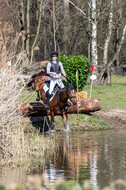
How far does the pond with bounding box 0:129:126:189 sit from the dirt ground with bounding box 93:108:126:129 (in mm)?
2819

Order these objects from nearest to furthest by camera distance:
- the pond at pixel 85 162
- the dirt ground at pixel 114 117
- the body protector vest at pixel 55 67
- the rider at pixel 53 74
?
the pond at pixel 85 162
the rider at pixel 53 74
the body protector vest at pixel 55 67
the dirt ground at pixel 114 117

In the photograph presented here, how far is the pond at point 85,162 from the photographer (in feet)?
25.6

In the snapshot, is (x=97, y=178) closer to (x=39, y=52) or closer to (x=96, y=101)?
(x=96, y=101)

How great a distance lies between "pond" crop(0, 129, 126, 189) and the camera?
779cm

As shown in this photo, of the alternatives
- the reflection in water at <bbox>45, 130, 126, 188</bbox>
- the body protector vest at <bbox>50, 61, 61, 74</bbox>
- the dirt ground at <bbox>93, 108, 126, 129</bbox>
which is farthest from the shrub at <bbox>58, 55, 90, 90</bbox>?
the reflection in water at <bbox>45, 130, 126, 188</bbox>

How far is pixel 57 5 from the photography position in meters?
46.7

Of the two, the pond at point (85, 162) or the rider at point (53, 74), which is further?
the rider at point (53, 74)

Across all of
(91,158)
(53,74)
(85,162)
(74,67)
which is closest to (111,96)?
(74,67)

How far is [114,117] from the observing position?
17.9 metres

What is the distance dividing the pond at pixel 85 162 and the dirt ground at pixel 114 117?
2.82 meters

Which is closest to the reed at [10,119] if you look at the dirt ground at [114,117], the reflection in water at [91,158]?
the reflection in water at [91,158]

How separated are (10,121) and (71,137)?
16.0 feet

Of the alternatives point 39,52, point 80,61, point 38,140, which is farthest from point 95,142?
point 39,52

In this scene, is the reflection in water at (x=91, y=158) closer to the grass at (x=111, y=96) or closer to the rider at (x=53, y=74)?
the rider at (x=53, y=74)
